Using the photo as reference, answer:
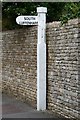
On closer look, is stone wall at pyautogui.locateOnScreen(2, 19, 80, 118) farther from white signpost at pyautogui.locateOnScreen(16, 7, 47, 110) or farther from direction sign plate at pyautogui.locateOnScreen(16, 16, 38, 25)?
direction sign plate at pyautogui.locateOnScreen(16, 16, 38, 25)

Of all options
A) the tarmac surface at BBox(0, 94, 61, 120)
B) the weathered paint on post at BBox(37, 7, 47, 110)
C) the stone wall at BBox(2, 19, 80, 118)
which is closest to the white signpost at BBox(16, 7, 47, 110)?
the weathered paint on post at BBox(37, 7, 47, 110)

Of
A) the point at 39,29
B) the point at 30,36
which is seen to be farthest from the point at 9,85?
the point at 39,29

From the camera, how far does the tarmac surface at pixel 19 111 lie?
9237 mm

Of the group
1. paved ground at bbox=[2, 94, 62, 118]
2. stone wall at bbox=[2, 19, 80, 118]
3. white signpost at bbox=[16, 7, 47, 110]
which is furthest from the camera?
white signpost at bbox=[16, 7, 47, 110]

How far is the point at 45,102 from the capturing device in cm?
986

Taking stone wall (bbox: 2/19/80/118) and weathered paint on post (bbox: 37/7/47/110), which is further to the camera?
weathered paint on post (bbox: 37/7/47/110)

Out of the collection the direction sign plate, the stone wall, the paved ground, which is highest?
the direction sign plate

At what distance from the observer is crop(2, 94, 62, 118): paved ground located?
9.24 metres

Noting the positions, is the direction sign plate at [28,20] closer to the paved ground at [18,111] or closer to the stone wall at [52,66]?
the stone wall at [52,66]

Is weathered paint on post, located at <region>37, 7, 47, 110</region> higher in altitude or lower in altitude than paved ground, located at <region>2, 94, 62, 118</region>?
higher

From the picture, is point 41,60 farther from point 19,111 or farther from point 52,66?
point 19,111

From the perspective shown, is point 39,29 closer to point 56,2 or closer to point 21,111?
point 21,111

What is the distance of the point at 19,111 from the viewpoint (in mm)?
9906

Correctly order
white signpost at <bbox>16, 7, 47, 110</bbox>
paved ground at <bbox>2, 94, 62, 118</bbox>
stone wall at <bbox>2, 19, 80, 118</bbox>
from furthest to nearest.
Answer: white signpost at <bbox>16, 7, 47, 110</bbox>, paved ground at <bbox>2, 94, 62, 118</bbox>, stone wall at <bbox>2, 19, 80, 118</bbox>
